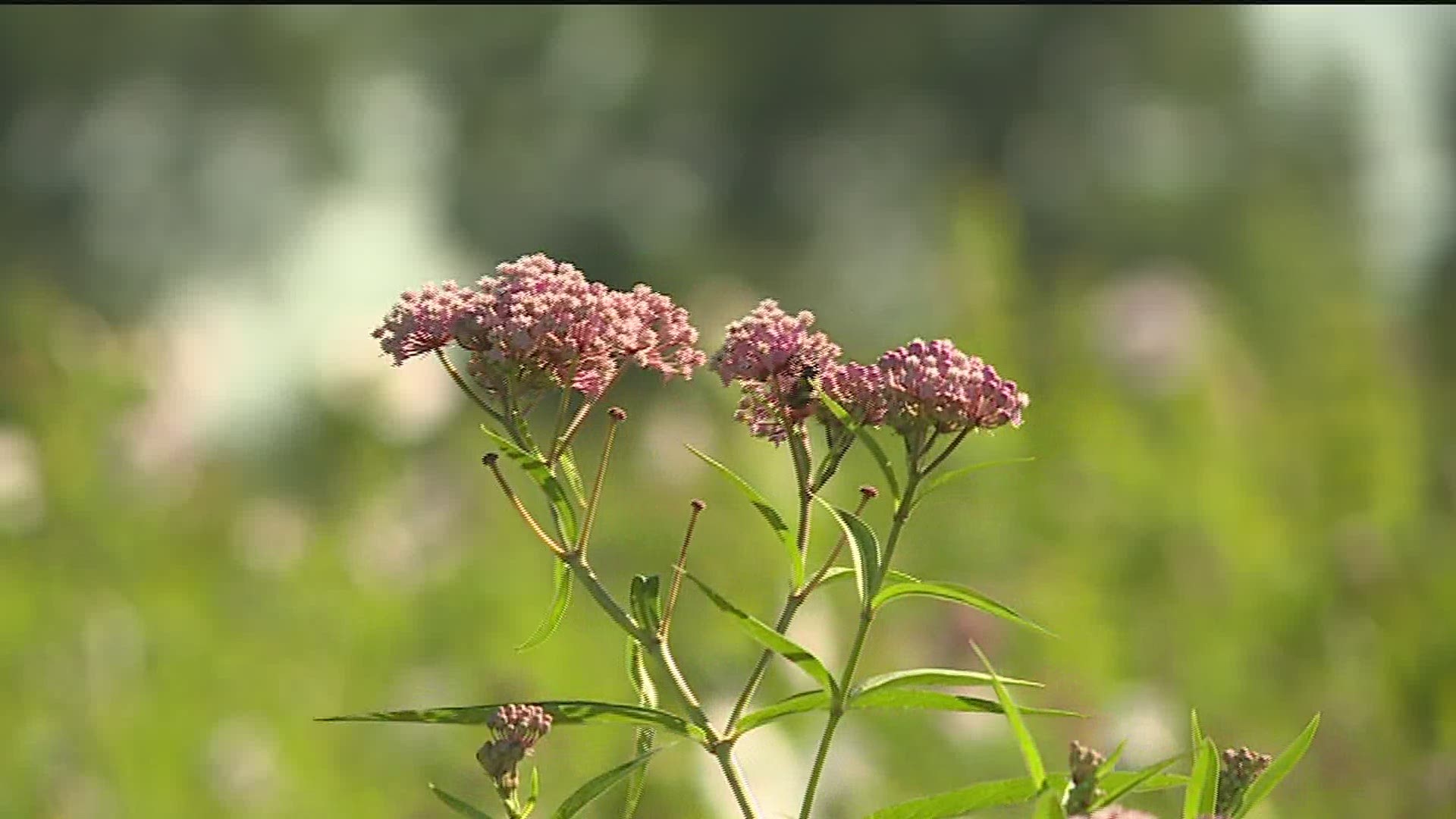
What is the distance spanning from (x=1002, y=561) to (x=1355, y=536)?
0.60 metres

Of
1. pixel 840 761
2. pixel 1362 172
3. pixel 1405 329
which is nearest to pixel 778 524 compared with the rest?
pixel 840 761

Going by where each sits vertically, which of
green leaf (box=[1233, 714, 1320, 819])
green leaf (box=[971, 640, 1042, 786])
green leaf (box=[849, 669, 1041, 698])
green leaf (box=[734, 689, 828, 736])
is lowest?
green leaf (box=[1233, 714, 1320, 819])

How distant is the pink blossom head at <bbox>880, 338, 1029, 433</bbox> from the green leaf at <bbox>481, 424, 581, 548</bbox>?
151 millimetres

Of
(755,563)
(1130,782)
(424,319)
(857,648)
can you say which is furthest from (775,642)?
(755,563)

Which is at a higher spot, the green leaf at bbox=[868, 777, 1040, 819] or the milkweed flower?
the milkweed flower

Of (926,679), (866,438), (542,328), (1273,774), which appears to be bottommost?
(1273,774)

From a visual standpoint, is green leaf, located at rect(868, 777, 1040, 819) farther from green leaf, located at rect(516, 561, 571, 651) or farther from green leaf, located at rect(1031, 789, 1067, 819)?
green leaf, located at rect(516, 561, 571, 651)

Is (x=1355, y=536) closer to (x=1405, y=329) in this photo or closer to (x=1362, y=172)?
(x=1405, y=329)

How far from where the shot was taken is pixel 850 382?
95 cm

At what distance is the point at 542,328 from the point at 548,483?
87 mm

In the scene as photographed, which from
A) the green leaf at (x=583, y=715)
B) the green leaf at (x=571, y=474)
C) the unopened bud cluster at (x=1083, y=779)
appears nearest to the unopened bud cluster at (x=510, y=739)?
the green leaf at (x=583, y=715)

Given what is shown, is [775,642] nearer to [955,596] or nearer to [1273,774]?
[955,596]

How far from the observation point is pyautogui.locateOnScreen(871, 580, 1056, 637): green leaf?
823 millimetres

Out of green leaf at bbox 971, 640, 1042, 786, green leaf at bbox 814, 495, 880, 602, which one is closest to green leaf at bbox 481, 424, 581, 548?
green leaf at bbox 814, 495, 880, 602
